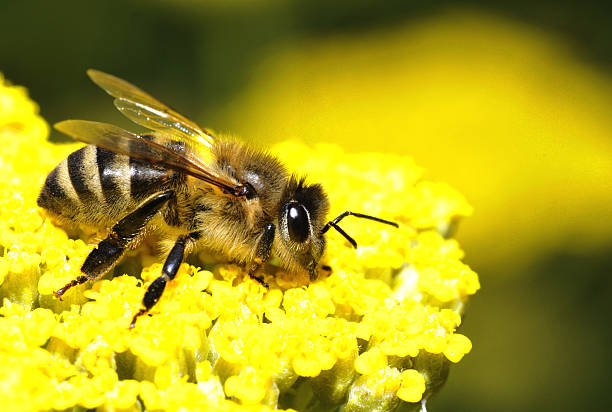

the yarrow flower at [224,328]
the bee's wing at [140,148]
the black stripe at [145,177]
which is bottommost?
the yarrow flower at [224,328]

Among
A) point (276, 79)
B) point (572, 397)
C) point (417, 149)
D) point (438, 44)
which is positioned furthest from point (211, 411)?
point (438, 44)

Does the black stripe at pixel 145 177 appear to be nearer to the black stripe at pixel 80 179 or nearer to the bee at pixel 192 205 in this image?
the bee at pixel 192 205

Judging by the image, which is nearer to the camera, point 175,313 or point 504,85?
point 175,313

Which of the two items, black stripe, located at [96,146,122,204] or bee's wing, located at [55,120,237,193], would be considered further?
black stripe, located at [96,146,122,204]

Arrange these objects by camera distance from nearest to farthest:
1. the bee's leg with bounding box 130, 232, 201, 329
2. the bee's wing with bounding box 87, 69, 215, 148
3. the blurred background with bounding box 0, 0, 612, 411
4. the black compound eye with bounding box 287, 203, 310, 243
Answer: the bee's leg with bounding box 130, 232, 201, 329, the black compound eye with bounding box 287, 203, 310, 243, the bee's wing with bounding box 87, 69, 215, 148, the blurred background with bounding box 0, 0, 612, 411

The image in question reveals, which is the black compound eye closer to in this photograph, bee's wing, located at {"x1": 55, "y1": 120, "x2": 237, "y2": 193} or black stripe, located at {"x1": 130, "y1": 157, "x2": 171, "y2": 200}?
bee's wing, located at {"x1": 55, "y1": 120, "x2": 237, "y2": 193}

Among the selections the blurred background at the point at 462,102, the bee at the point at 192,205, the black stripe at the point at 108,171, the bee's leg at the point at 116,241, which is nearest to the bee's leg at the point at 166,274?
the bee at the point at 192,205

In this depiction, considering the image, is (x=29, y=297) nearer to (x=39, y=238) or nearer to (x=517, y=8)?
(x=39, y=238)

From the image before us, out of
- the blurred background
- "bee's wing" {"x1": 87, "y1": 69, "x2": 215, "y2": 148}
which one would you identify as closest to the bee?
"bee's wing" {"x1": 87, "y1": 69, "x2": 215, "y2": 148}
